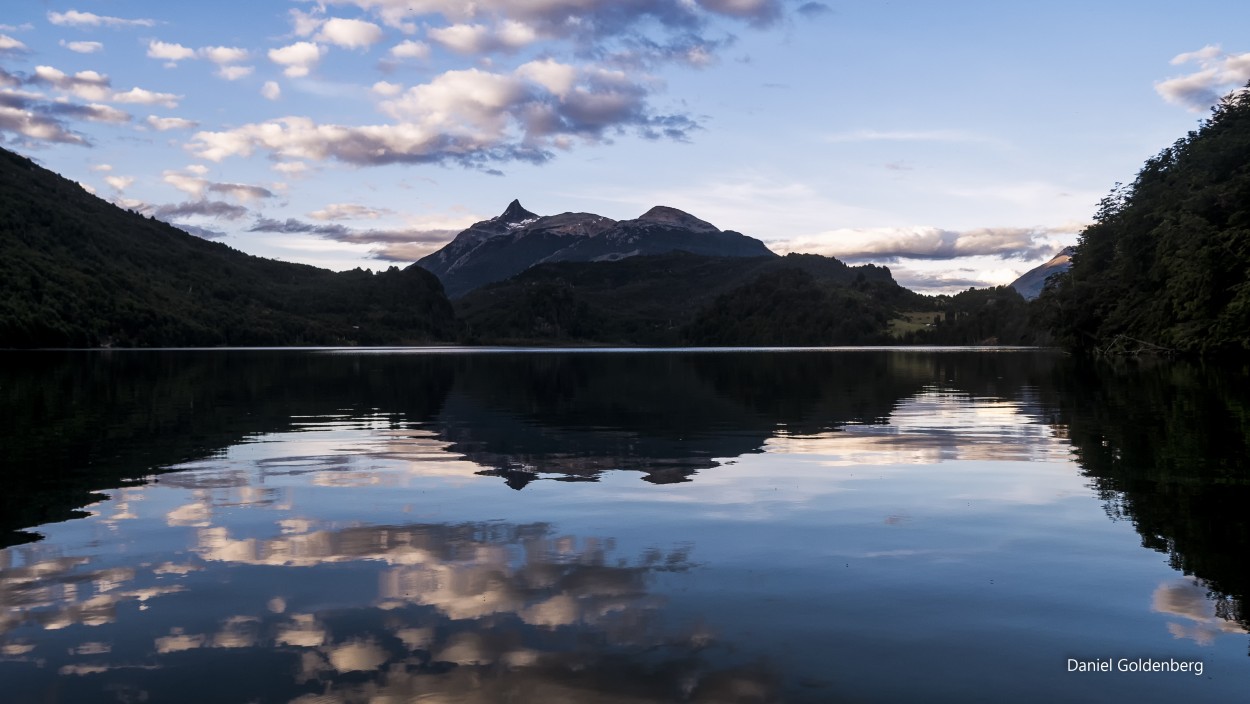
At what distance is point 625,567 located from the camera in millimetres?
15945

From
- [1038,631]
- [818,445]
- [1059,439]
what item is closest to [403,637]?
[1038,631]

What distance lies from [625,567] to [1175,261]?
10566 cm

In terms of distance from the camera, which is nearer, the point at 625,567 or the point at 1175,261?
the point at 625,567

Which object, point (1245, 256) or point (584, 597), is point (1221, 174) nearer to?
point (1245, 256)

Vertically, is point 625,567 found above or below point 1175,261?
below

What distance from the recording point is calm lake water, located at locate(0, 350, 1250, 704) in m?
10.8

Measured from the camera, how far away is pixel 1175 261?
103000 millimetres

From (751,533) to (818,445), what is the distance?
53.2 ft

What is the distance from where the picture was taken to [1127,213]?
134 metres

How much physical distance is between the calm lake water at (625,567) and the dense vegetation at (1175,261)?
228 ft

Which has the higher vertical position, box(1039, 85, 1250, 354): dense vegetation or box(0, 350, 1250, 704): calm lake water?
box(1039, 85, 1250, 354): dense vegetation

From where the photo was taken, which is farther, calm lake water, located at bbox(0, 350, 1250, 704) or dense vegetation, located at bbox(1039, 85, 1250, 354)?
dense vegetation, located at bbox(1039, 85, 1250, 354)

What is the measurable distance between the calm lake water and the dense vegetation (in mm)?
69487

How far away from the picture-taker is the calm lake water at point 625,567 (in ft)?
35.5
